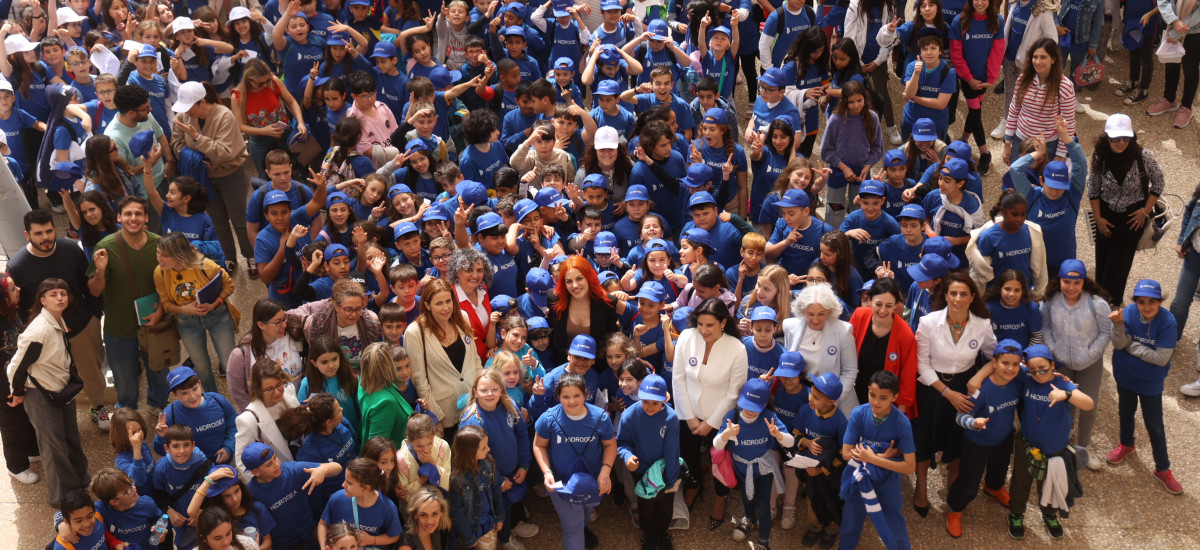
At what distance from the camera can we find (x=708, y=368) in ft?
24.7

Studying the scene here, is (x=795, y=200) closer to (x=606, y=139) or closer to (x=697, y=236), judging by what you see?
(x=697, y=236)

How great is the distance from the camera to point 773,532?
7.91m

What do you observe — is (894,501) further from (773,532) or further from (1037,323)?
(1037,323)

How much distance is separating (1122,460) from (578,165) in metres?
5.01

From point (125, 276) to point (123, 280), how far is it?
40 millimetres

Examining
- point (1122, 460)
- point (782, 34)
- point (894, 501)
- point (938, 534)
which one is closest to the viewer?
point (894, 501)

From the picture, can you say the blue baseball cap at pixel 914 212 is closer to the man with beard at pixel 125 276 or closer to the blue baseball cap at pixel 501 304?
the blue baseball cap at pixel 501 304

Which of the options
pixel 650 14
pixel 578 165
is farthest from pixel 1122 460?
pixel 650 14

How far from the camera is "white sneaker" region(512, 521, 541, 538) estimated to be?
7922mm

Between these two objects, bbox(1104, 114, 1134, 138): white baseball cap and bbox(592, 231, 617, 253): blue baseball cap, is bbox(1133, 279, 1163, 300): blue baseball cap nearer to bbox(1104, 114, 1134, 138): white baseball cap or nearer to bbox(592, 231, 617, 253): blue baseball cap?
bbox(1104, 114, 1134, 138): white baseball cap

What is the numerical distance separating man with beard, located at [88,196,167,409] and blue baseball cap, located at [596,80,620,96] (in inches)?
158

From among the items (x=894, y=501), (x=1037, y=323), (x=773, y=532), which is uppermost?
(x=1037, y=323)

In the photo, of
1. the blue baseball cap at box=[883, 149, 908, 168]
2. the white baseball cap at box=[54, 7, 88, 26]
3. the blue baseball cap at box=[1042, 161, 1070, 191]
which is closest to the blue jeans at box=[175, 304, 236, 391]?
the white baseball cap at box=[54, 7, 88, 26]

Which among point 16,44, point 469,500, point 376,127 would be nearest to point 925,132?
point 376,127
